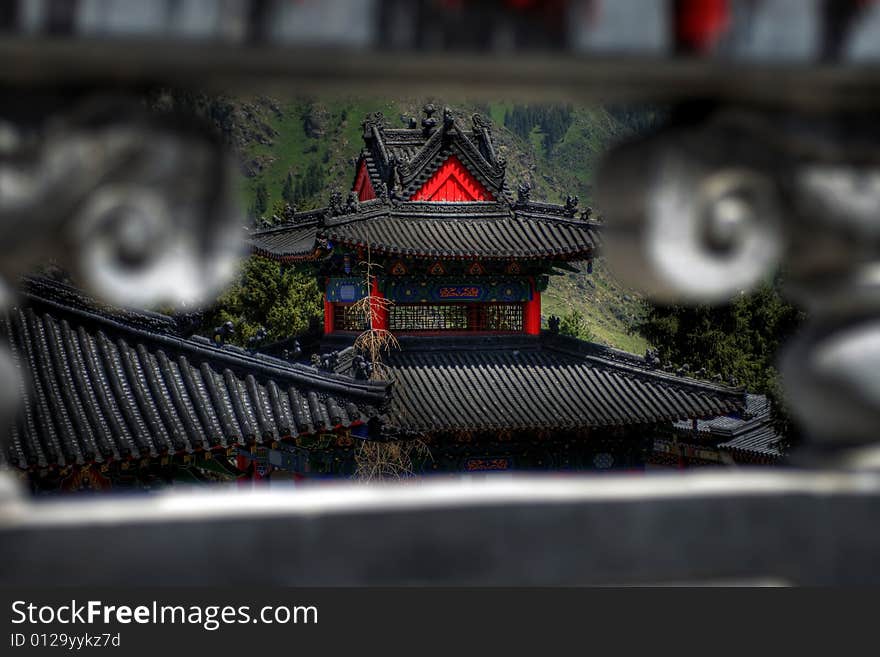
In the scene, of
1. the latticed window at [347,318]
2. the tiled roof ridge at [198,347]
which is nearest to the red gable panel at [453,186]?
the latticed window at [347,318]

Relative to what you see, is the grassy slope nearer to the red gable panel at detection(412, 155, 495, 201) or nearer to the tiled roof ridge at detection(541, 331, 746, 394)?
the red gable panel at detection(412, 155, 495, 201)

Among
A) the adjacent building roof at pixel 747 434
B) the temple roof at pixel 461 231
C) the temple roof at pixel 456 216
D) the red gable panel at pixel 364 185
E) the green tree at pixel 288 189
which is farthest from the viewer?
the green tree at pixel 288 189

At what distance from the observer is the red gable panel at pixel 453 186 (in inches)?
769

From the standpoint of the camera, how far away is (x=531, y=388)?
1830 centimetres

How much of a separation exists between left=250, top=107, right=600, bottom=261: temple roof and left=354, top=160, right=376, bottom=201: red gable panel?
5.02 feet

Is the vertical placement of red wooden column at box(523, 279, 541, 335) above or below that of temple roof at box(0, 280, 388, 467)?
above

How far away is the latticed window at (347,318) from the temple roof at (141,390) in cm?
711

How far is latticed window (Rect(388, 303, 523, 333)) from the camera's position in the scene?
753 inches

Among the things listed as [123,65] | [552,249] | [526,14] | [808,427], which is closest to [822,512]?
[808,427]

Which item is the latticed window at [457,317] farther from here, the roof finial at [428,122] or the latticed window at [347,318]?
the roof finial at [428,122]

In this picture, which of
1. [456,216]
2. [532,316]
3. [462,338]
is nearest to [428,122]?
[456,216]

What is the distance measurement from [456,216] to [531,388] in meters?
3.38

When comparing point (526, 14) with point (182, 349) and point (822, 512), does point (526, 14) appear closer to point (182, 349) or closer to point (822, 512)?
point (822, 512)

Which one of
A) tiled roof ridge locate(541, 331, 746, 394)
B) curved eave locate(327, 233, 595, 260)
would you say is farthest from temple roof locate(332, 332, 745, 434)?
curved eave locate(327, 233, 595, 260)
